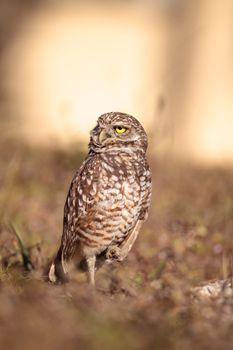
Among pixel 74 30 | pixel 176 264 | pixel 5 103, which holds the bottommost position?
pixel 176 264

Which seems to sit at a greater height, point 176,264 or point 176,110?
point 176,110

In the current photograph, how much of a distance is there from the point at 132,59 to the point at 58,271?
6.54m

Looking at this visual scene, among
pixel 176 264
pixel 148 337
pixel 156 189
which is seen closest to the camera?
pixel 148 337

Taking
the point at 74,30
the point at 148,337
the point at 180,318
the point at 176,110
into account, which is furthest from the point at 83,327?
the point at 74,30

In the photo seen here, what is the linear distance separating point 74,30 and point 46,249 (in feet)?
19.6

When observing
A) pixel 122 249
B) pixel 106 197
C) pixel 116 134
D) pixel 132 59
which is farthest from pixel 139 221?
pixel 132 59

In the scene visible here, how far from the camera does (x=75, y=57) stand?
11.0 meters

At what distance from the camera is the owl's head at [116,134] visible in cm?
455

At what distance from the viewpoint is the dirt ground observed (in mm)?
2969

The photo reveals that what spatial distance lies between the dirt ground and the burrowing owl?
174mm

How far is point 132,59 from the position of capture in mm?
10859

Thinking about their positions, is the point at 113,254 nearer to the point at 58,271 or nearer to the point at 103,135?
the point at 58,271

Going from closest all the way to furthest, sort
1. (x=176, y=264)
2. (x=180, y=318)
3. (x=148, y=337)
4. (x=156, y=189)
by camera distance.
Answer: (x=148, y=337), (x=180, y=318), (x=176, y=264), (x=156, y=189)

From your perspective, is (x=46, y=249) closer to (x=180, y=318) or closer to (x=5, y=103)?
(x=180, y=318)
